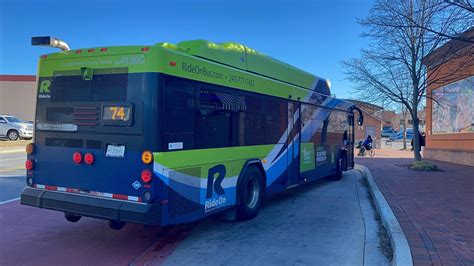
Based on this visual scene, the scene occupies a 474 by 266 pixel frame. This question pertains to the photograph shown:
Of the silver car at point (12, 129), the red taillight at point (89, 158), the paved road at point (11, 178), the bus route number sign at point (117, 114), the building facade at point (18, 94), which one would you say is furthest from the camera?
the building facade at point (18, 94)

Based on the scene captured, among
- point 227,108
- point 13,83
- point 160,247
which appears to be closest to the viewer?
point 160,247

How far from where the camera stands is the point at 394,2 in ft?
49.9

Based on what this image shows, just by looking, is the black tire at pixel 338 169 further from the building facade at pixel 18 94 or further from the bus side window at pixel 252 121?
the building facade at pixel 18 94

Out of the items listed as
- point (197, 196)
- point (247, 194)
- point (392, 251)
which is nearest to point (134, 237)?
point (197, 196)

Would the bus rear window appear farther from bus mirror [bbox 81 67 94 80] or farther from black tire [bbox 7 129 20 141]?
black tire [bbox 7 129 20 141]

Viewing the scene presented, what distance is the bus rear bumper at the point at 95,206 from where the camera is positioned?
17.0ft

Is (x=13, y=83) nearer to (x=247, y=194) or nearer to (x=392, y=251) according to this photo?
(x=247, y=194)

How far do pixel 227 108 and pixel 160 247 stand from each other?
251 cm

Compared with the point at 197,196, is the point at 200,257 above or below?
below

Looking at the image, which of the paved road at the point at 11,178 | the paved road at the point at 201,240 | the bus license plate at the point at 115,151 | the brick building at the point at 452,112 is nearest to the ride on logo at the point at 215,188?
the paved road at the point at 201,240

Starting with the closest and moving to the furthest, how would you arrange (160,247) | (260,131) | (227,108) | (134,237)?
(160,247) → (134,237) → (227,108) → (260,131)

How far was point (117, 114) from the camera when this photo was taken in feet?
18.0

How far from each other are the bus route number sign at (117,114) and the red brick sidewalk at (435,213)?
406cm

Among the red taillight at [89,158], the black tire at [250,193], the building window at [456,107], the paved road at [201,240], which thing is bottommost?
the paved road at [201,240]
